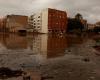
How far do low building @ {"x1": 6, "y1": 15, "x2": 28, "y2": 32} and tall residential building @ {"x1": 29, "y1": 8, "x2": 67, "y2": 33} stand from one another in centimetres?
1065

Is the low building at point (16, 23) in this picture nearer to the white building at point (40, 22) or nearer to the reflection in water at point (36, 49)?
the white building at point (40, 22)

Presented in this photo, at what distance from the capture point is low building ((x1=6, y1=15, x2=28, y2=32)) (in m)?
Result: 155

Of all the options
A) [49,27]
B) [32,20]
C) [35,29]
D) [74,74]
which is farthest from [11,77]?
[32,20]

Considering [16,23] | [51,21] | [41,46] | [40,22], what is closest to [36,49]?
[41,46]

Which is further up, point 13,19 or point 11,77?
point 13,19

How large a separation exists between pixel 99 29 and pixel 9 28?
6377 cm

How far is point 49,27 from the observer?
137m

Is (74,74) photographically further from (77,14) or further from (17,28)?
(77,14)

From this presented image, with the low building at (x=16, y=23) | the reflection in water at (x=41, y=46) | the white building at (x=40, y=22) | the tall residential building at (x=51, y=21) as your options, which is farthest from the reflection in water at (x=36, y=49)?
the low building at (x=16, y=23)

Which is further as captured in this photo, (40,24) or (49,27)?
(40,24)

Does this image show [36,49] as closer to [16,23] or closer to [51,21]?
[51,21]

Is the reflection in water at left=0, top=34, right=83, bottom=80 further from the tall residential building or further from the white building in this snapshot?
the white building

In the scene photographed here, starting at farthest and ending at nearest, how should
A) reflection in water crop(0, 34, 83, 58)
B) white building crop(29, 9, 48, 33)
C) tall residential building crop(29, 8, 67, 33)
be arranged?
white building crop(29, 9, 48, 33) < tall residential building crop(29, 8, 67, 33) < reflection in water crop(0, 34, 83, 58)

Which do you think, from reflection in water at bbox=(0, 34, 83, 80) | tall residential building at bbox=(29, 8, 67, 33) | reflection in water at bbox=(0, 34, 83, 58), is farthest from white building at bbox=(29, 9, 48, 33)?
reflection in water at bbox=(0, 34, 83, 80)
